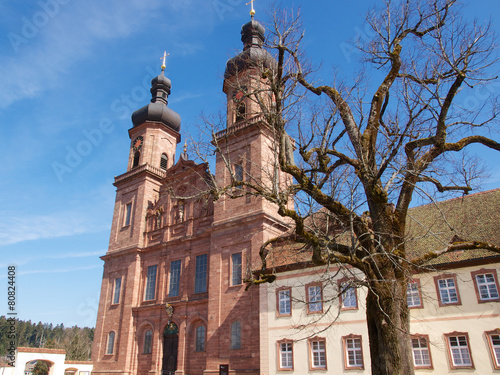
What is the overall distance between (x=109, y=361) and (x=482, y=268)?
80.9 feet

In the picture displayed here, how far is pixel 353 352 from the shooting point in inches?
696

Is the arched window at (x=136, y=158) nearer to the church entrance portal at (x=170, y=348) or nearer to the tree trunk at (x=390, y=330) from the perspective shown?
the church entrance portal at (x=170, y=348)

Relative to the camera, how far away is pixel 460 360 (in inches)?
612

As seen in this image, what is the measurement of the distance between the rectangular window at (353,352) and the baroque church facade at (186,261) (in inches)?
213

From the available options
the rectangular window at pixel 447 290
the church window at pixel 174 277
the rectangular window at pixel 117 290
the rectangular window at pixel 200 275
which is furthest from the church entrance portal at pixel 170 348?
the rectangular window at pixel 447 290

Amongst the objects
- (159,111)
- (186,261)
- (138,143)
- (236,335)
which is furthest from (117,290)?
(159,111)

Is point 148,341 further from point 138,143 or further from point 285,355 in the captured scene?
point 138,143

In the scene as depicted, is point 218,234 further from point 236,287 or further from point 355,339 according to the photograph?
point 355,339

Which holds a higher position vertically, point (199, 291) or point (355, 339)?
point (199, 291)

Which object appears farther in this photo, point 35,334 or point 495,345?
point 35,334

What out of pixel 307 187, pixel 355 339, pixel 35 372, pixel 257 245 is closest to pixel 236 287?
pixel 257 245

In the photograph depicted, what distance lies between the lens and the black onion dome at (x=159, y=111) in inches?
1508

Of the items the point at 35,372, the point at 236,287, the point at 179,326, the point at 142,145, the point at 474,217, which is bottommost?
the point at 35,372

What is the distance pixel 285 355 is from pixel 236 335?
423 cm
